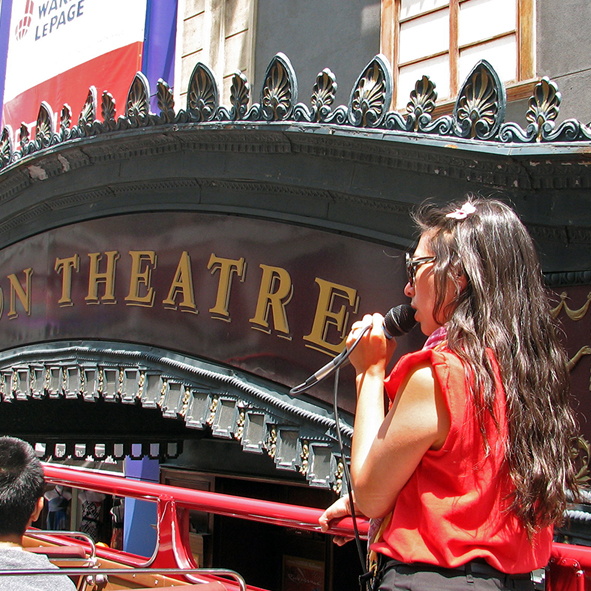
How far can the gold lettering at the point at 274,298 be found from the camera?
3.51 metres

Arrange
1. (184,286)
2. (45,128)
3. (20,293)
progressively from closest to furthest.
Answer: (184,286) → (45,128) → (20,293)

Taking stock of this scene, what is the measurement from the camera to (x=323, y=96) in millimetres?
3266

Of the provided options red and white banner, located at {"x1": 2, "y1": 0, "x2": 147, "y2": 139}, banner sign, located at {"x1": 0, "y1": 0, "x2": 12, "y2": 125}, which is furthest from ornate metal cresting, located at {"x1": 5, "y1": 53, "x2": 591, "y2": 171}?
banner sign, located at {"x1": 0, "y1": 0, "x2": 12, "y2": 125}

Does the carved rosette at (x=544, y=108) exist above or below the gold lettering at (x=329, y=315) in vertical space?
above

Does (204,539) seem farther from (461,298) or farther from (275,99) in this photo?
(461,298)

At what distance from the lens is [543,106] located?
106 inches

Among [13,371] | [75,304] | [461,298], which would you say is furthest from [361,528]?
[13,371]

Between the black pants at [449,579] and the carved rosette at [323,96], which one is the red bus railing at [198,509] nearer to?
the black pants at [449,579]

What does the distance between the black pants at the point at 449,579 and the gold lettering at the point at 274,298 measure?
6.97 feet

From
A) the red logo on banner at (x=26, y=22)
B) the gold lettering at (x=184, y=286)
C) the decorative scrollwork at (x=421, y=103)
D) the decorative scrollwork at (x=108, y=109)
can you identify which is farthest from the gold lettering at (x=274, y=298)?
the red logo on banner at (x=26, y=22)

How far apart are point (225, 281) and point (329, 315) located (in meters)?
0.75

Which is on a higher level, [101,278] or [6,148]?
[6,148]

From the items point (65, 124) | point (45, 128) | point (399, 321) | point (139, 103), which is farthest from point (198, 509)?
point (45, 128)

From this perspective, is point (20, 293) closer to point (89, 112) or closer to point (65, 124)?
point (65, 124)
